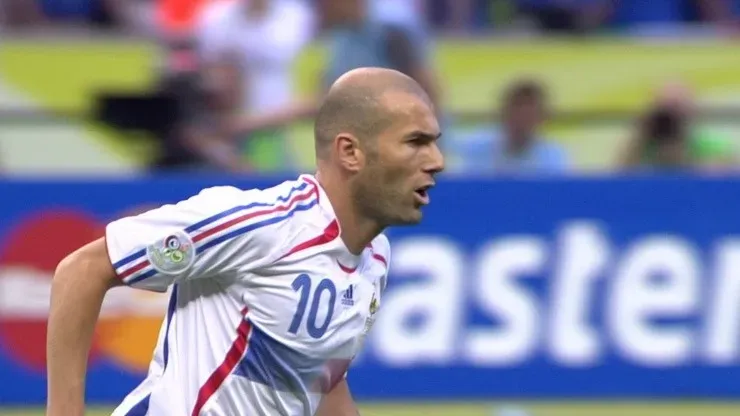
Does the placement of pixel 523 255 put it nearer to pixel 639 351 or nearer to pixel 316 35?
pixel 639 351

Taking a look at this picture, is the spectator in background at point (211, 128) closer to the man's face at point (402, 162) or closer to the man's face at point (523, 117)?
the man's face at point (523, 117)

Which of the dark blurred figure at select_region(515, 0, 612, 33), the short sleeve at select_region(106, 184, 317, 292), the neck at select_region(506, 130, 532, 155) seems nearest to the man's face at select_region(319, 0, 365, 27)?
the neck at select_region(506, 130, 532, 155)

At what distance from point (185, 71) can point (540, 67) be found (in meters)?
3.72

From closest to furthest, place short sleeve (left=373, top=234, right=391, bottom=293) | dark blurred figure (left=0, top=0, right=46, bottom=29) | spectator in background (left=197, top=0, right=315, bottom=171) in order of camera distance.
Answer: short sleeve (left=373, top=234, right=391, bottom=293)
spectator in background (left=197, top=0, right=315, bottom=171)
dark blurred figure (left=0, top=0, right=46, bottom=29)

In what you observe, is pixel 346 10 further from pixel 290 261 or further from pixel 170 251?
pixel 170 251

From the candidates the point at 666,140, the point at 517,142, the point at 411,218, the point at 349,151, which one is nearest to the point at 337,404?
the point at 411,218

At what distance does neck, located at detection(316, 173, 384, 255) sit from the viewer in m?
4.50

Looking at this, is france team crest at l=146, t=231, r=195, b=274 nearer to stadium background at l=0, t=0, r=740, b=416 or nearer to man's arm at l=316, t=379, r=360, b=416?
man's arm at l=316, t=379, r=360, b=416

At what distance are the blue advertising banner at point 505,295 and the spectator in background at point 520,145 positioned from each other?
44.4 inches

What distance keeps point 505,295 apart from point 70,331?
5537mm

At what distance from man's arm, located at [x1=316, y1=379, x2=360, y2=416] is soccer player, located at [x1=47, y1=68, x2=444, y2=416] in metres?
0.22

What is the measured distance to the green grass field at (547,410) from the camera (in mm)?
9258

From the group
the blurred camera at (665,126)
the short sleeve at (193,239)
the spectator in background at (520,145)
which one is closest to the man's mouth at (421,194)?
the short sleeve at (193,239)

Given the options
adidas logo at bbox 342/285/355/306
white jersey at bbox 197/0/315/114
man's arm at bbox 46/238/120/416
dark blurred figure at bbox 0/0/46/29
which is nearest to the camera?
man's arm at bbox 46/238/120/416
